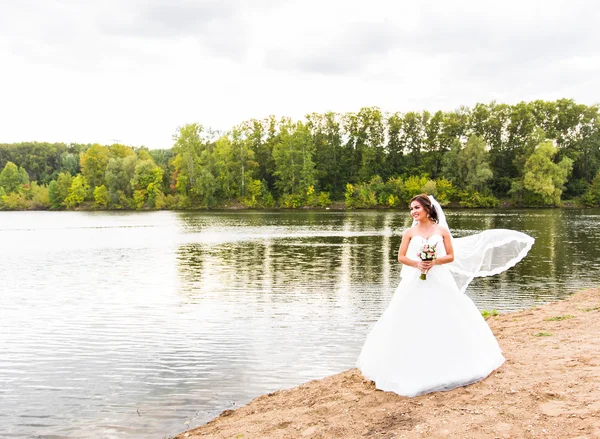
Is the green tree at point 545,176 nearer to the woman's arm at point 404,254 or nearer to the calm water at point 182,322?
the calm water at point 182,322

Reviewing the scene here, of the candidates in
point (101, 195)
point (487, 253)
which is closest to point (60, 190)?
point (101, 195)

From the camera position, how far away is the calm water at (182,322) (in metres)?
8.84

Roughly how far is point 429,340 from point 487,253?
2.85 meters

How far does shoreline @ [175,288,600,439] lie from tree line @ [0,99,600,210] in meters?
91.2

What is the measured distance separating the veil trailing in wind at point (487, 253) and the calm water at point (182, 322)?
3544 mm

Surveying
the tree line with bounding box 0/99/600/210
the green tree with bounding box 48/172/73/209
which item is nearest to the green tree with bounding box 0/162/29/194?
the tree line with bounding box 0/99/600/210

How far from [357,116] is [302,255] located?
89.1 m

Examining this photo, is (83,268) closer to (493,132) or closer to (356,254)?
(356,254)

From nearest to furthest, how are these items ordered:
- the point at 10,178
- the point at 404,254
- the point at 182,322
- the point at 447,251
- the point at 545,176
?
1. the point at 447,251
2. the point at 404,254
3. the point at 182,322
4. the point at 545,176
5. the point at 10,178

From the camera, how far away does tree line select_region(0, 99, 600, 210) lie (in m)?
96.8

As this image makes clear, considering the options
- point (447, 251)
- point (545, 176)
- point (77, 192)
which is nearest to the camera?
point (447, 251)

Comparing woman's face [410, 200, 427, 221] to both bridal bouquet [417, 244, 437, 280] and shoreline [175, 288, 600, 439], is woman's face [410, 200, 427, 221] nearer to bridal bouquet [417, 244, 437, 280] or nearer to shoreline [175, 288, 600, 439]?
bridal bouquet [417, 244, 437, 280]

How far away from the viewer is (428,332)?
6.65 meters

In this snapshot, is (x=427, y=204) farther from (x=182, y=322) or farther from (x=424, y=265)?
(x=182, y=322)
